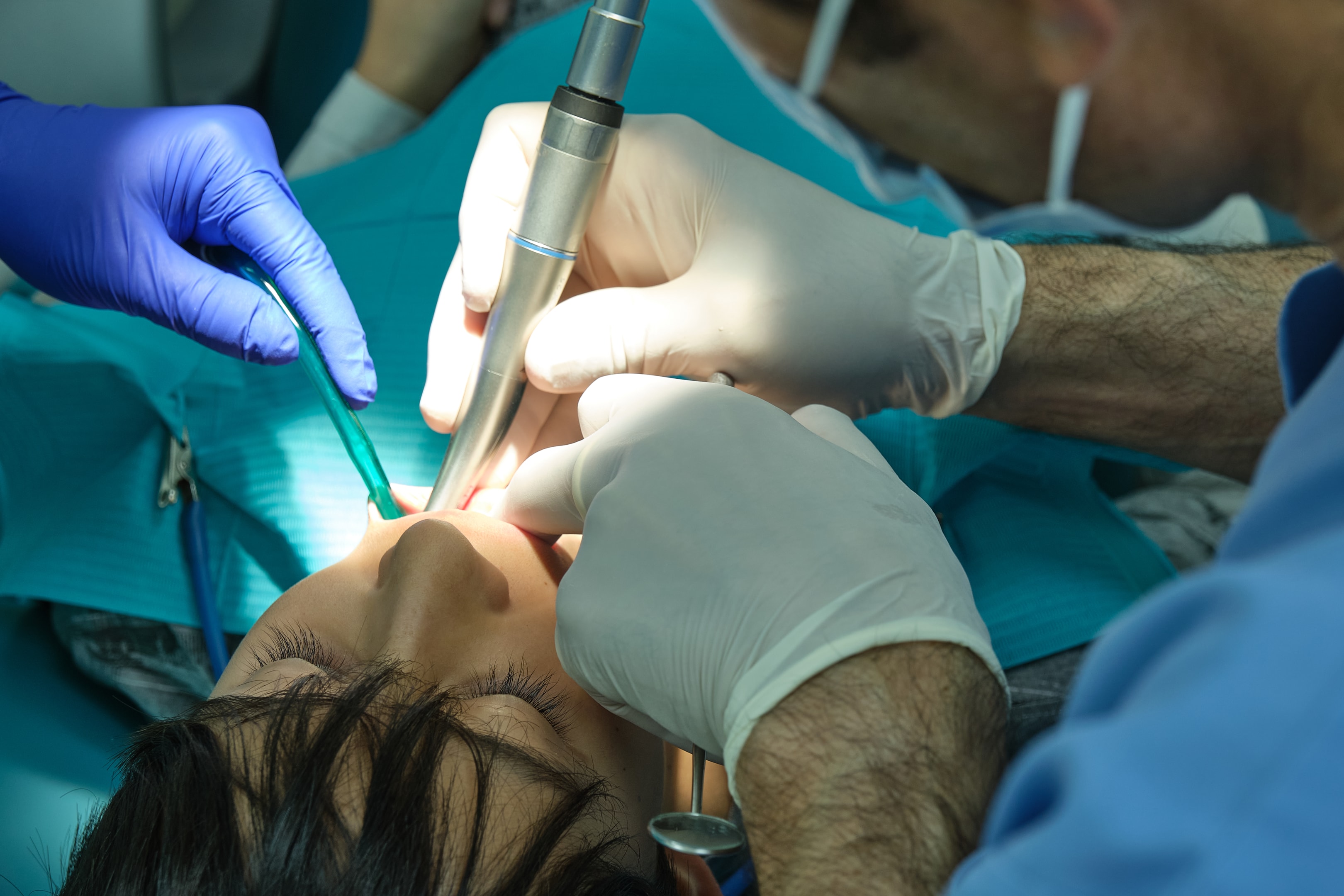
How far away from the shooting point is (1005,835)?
0.42 metres

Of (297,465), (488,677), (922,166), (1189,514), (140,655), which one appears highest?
(922,166)

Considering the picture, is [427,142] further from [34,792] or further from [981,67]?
[981,67]

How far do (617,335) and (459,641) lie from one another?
0.38 meters

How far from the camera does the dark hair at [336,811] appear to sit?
682 mm

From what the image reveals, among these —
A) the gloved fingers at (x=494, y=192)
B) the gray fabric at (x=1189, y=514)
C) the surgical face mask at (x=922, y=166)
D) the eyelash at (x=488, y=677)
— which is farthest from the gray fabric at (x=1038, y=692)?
the gloved fingers at (x=494, y=192)

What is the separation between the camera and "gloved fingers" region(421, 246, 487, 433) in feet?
3.53

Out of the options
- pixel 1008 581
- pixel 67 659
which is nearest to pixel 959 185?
pixel 1008 581

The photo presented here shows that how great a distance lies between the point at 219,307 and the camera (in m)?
1.03

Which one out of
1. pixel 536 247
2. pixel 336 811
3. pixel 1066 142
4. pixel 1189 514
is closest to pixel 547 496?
pixel 536 247

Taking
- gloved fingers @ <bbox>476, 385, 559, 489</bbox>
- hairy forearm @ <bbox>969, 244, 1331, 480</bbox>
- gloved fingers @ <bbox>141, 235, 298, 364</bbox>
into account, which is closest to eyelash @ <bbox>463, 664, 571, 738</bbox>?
gloved fingers @ <bbox>476, 385, 559, 489</bbox>

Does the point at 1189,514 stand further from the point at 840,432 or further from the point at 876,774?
the point at 876,774

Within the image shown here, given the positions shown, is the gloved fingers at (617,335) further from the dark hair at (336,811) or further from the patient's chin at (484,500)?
the dark hair at (336,811)

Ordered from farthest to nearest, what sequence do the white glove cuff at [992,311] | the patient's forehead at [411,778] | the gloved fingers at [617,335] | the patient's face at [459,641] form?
the white glove cuff at [992,311], the gloved fingers at [617,335], the patient's face at [459,641], the patient's forehead at [411,778]

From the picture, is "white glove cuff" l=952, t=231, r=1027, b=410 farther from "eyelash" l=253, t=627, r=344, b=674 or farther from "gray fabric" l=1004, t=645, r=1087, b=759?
"eyelash" l=253, t=627, r=344, b=674
